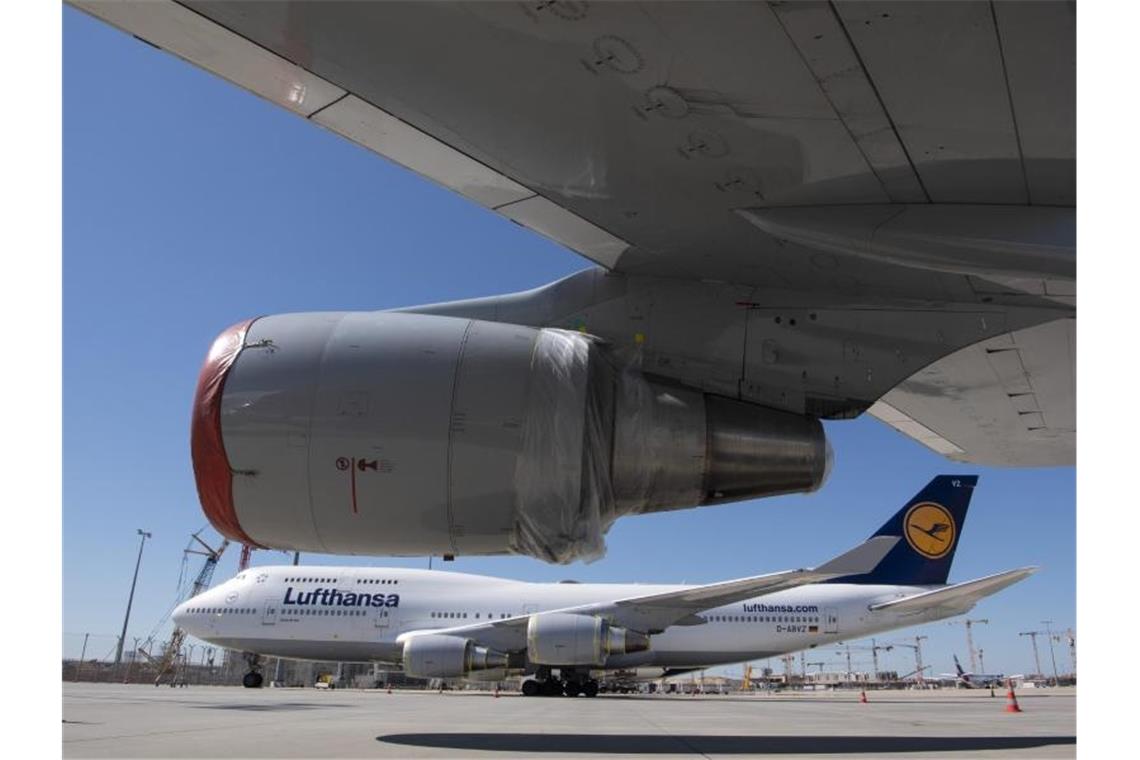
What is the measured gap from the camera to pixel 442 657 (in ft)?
62.8

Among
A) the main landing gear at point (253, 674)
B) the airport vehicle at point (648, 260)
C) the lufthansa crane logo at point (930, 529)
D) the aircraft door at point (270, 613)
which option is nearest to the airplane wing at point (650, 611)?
the aircraft door at point (270, 613)

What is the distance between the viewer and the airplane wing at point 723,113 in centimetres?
286

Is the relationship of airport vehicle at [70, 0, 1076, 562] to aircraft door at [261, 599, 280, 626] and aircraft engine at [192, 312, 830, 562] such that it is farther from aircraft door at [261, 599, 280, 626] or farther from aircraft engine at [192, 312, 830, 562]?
aircraft door at [261, 599, 280, 626]

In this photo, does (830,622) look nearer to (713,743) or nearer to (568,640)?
(568,640)

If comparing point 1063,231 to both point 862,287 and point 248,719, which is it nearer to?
point 862,287

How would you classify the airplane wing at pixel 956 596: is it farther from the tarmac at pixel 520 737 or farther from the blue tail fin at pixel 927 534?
the tarmac at pixel 520 737

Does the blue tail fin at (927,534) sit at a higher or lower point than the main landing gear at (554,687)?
higher

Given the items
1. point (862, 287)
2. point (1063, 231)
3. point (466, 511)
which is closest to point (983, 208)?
point (1063, 231)

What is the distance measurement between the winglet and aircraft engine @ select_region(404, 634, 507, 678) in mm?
13495

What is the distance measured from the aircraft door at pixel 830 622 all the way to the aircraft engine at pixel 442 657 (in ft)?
39.2

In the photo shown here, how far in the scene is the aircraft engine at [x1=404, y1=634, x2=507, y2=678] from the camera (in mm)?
19125

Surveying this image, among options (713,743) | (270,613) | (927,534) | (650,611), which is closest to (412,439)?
(713,743)

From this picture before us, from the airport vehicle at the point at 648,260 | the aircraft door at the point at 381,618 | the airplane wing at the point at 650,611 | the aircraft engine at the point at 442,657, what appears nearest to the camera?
the airport vehicle at the point at 648,260

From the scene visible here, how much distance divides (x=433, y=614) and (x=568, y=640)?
24.4 ft
